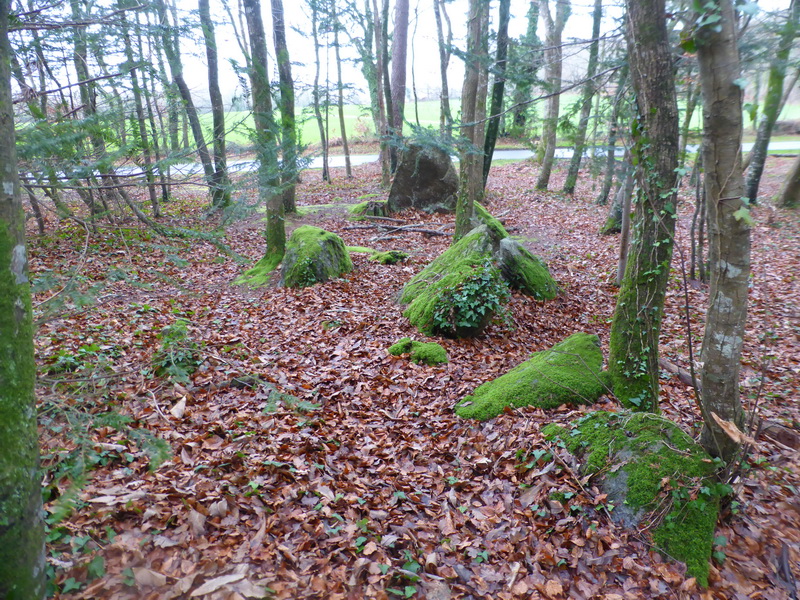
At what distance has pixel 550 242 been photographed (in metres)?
12.5

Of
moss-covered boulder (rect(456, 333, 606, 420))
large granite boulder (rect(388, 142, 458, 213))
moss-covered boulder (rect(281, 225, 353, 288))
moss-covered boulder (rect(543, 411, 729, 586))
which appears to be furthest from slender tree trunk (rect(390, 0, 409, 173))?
moss-covered boulder (rect(543, 411, 729, 586))

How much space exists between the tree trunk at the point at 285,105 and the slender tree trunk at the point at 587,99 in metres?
4.22

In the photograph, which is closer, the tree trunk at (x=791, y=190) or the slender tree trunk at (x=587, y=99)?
the slender tree trunk at (x=587, y=99)

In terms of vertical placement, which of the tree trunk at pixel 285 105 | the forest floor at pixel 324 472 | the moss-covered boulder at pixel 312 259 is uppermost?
the tree trunk at pixel 285 105

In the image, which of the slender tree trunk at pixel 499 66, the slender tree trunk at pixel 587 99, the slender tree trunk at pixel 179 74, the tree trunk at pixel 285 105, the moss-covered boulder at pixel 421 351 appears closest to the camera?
the slender tree trunk at pixel 179 74

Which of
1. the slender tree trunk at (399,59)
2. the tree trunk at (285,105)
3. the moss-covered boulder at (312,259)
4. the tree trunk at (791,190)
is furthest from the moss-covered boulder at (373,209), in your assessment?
the tree trunk at (791,190)

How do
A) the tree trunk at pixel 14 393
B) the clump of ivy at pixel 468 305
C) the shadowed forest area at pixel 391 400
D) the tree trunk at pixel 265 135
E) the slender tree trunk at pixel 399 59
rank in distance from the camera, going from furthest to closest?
the slender tree trunk at pixel 399 59
the clump of ivy at pixel 468 305
the tree trunk at pixel 265 135
the shadowed forest area at pixel 391 400
the tree trunk at pixel 14 393

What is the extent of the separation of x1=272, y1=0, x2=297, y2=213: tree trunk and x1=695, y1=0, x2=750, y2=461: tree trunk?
192 inches

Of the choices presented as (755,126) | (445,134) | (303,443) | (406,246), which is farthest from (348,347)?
(406,246)

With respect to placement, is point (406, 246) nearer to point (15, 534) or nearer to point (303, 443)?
point (303, 443)

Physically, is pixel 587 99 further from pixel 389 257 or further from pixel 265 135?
pixel 389 257

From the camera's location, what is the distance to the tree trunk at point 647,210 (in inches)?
143

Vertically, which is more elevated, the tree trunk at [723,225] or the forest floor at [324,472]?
the tree trunk at [723,225]

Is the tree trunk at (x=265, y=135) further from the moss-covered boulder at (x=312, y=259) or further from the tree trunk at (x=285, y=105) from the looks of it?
the moss-covered boulder at (x=312, y=259)
